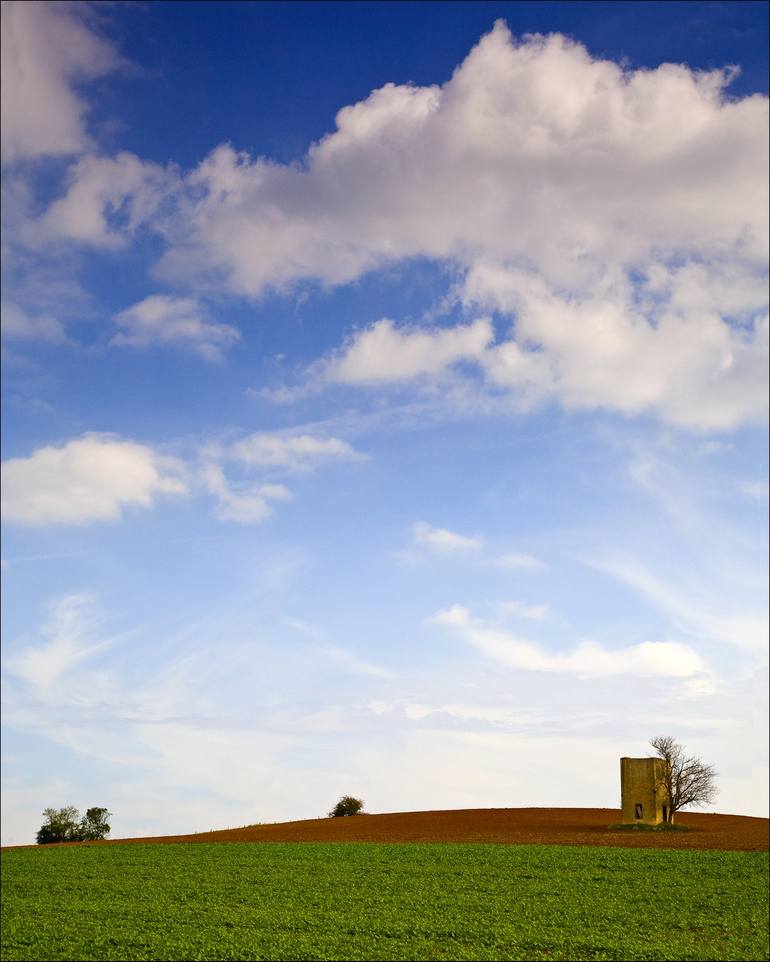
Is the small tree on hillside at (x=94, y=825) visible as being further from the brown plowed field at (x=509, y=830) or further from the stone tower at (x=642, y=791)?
the stone tower at (x=642, y=791)

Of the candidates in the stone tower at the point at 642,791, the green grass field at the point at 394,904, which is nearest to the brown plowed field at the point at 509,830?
the stone tower at the point at 642,791

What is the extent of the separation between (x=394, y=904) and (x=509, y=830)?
27.1m

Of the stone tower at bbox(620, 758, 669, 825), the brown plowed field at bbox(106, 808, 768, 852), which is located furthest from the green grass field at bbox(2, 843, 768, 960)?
the stone tower at bbox(620, 758, 669, 825)

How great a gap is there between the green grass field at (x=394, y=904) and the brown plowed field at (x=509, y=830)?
18.6ft

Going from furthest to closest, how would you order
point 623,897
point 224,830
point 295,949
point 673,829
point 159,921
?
point 224,830, point 673,829, point 623,897, point 159,921, point 295,949

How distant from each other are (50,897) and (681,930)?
981 inches

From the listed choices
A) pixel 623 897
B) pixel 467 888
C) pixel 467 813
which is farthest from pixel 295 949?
pixel 467 813

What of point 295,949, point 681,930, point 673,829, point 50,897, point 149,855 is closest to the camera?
point 295,949

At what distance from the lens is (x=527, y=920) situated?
105ft

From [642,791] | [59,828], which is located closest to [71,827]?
[59,828]

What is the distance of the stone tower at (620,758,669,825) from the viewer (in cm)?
6150

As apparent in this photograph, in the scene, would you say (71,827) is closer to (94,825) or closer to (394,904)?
(94,825)

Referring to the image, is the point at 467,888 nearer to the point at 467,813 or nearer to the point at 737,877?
the point at 737,877

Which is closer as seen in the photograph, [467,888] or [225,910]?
[225,910]
